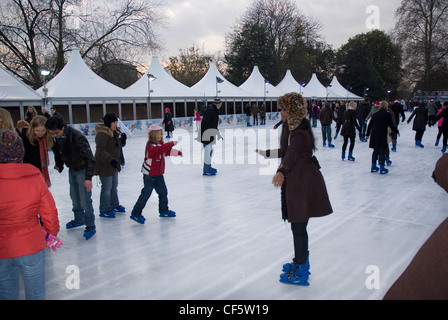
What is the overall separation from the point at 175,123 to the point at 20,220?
17.4 meters

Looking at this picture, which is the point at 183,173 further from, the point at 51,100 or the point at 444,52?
the point at 444,52

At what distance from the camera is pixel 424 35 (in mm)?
37500

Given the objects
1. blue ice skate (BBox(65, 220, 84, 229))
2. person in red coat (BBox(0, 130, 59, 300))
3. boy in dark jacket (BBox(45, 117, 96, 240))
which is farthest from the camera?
blue ice skate (BBox(65, 220, 84, 229))

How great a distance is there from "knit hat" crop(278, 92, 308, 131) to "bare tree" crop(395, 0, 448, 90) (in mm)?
40744

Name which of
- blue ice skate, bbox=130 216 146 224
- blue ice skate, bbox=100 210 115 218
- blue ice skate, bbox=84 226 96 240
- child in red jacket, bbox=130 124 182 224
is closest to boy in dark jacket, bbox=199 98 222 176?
child in red jacket, bbox=130 124 182 224

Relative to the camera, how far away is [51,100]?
45.7 ft

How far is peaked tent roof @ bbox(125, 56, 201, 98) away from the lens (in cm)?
1819

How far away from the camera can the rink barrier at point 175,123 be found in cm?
1515

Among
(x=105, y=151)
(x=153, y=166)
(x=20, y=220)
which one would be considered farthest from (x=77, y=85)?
(x=20, y=220)

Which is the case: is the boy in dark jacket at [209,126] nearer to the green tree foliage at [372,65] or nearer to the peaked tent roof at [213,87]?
the peaked tent roof at [213,87]

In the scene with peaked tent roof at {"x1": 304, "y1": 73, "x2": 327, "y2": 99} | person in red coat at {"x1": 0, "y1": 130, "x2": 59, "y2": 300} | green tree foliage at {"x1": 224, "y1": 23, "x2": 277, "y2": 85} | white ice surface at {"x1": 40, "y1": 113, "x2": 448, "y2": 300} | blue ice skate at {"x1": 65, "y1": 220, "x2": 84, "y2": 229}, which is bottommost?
white ice surface at {"x1": 40, "y1": 113, "x2": 448, "y2": 300}

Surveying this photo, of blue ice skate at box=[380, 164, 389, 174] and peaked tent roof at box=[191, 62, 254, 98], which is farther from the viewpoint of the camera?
peaked tent roof at box=[191, 62, 254, 98]

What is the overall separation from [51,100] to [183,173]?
896 centimetres

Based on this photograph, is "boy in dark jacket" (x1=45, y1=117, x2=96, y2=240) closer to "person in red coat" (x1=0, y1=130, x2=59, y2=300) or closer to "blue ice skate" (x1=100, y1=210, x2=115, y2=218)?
"blue ice skate" (x1=100, y1=210, x2=115, y2=218)
